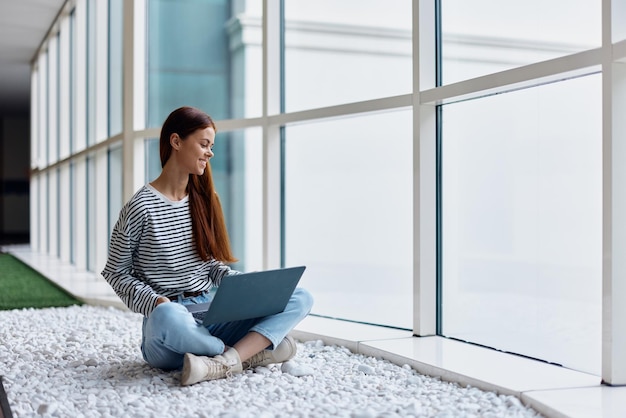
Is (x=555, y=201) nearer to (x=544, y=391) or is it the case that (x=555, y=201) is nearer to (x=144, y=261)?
(x=544, y=391)

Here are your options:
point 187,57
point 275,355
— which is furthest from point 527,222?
point 187,57

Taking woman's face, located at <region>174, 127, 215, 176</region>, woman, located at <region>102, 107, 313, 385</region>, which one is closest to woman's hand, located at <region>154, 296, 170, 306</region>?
woman, located at <region>102, 107, 313, 385</region>

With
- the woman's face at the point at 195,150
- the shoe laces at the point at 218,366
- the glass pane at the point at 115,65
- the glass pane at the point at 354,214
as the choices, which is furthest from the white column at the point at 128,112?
the shoe laces at the point at 218,366

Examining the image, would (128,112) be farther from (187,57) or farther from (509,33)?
(509,33)

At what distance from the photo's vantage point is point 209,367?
271 centimetres

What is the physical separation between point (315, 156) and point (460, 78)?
110 cm

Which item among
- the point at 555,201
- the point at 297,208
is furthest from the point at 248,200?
the point at 555,201

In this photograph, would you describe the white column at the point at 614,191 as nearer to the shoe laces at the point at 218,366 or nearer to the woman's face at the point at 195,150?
the shoe laces at the point at 218,366

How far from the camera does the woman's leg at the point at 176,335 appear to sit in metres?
2.69

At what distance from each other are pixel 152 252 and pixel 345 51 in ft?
5.76

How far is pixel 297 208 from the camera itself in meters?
4.44

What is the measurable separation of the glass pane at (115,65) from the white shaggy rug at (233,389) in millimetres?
2895

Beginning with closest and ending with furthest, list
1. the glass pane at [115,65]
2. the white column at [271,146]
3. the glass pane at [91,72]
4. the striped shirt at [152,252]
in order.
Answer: the striped shirt at [152,252]
the white column at [271,146]
the glass pane at [115,65]
the glass pane at [91,72]

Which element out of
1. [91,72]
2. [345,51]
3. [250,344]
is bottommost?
[250,344]
